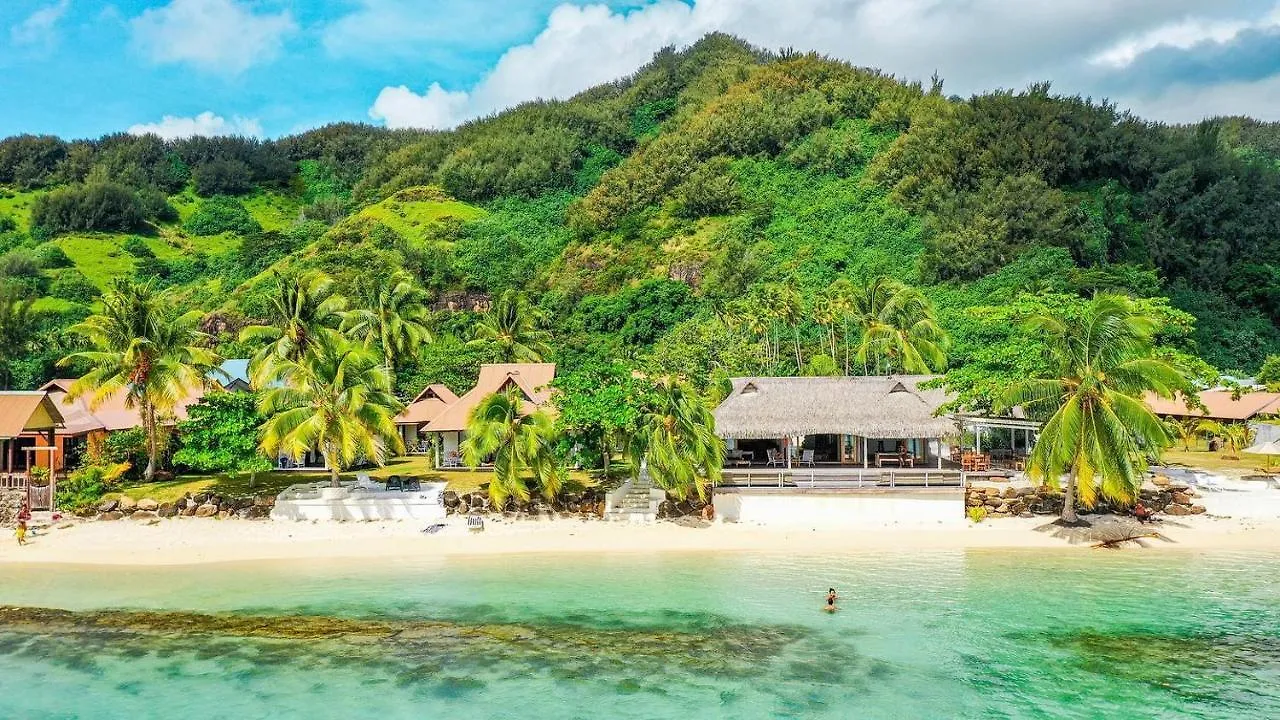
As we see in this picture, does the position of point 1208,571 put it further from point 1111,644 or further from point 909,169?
point 909,169

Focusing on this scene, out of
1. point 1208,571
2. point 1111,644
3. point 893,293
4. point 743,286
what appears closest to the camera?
point 1111,644

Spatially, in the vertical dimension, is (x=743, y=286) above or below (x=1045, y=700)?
above

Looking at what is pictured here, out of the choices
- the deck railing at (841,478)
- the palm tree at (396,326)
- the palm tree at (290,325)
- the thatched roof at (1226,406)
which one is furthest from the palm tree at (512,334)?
the thatched roof at (1226,406)

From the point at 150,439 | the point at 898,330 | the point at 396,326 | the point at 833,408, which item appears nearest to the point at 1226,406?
the point at 898,330

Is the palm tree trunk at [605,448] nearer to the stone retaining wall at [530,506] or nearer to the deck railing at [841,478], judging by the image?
the stone retaining wall at [530,506]

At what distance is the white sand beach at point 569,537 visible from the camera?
21.8m

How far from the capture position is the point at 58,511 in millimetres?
24484

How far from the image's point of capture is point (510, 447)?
23.1 metres

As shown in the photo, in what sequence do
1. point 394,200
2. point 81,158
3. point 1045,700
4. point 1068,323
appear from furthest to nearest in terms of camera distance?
point 81,158
point 394,200
point 1068,323
point 1045,700

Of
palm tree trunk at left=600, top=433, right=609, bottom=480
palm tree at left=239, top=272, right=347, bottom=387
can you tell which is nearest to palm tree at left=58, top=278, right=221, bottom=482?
palm tree at left=239, top=272, right=347, bottom=387

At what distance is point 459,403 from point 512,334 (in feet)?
32.8

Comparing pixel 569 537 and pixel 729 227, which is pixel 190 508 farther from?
pixel 729 227

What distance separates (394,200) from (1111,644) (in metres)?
77.6

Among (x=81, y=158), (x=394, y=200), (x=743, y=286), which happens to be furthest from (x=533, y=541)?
(x=81, y=158)
